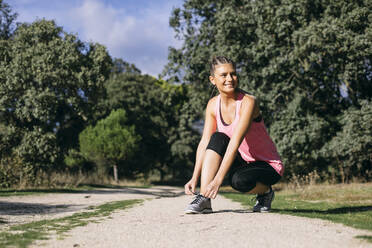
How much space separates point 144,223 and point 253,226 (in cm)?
137

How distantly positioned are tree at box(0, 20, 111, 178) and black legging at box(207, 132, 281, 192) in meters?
17.2

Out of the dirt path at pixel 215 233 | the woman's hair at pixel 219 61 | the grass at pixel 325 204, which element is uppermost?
the woman's hair at pixel 219 61

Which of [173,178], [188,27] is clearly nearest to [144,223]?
[188,27]

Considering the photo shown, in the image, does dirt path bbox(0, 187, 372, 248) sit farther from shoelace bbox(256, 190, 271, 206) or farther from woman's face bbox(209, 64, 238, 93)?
woman's face bbox(209, 64, 238, 93)

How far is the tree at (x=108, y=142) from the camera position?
3028 cm

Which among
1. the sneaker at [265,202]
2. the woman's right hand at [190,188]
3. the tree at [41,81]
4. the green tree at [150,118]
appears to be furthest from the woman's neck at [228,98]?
the green tree at [150,118]

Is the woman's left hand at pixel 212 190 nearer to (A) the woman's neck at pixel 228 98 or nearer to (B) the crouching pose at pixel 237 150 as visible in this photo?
(B) the crouching pose at pixel 237 150

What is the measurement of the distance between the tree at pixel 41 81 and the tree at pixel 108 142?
6268mm

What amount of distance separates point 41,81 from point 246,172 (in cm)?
1851

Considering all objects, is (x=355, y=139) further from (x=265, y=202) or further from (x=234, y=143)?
(x=234, y=143)

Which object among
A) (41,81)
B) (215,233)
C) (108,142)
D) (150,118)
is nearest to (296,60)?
(41,81)

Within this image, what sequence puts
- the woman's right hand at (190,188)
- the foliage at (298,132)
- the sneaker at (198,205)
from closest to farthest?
the woman's right hand at (190,188) → the sneaker at (198,205) → the foliage at (298,132)

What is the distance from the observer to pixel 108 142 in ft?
99.7

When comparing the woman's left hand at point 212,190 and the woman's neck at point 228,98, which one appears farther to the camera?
the woman's neck at point 228,98
